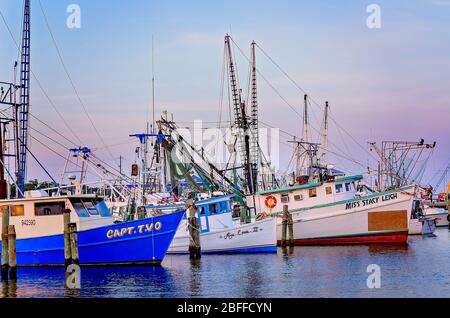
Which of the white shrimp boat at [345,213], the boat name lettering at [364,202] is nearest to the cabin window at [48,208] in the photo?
the white shrimp boat at [345,213]

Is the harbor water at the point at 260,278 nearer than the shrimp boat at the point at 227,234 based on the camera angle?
Yes

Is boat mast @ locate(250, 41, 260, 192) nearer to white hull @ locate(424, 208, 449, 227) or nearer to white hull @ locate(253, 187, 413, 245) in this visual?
white hull @ locate(253, 187, 413, 245)

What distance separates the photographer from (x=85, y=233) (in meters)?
35.3

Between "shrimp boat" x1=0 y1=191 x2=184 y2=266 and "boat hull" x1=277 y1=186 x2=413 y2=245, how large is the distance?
16559 millimetres

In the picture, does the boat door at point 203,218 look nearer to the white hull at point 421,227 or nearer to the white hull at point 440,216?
the white hull at point 421,227

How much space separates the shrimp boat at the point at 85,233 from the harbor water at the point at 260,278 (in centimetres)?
81

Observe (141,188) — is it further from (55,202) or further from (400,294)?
(400,294)

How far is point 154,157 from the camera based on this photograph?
169 feet

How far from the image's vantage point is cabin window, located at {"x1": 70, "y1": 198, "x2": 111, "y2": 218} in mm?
35312

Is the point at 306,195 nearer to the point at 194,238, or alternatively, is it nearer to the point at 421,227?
the point at 194,238

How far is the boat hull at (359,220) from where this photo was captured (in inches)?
1965

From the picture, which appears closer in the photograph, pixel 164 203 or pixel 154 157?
pixel 164 203

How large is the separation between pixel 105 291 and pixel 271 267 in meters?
10.2

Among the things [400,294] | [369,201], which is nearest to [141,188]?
[369,201]
